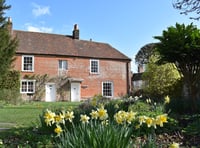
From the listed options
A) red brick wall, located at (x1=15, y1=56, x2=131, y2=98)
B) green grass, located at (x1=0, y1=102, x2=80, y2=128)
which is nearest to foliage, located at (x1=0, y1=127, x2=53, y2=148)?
green grass, located at (x1=0, y1=102, x2=80, y2=128)

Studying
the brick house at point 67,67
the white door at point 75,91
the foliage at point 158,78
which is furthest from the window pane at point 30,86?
the foliage at point 158,78

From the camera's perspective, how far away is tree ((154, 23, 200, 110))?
12.8m

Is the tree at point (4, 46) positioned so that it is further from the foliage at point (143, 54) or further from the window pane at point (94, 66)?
the foliage at point (143, 54)

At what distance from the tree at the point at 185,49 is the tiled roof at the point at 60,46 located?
26420mm

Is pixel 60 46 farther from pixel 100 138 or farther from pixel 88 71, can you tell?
pixel 100 138

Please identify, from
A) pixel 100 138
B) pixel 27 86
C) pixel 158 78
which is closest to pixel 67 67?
pixel 27 86

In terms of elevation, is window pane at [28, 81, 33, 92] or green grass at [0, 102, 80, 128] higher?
window pane at [28, 81, 33, 92]

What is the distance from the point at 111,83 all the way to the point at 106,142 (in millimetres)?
37979

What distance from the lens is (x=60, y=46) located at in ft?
133

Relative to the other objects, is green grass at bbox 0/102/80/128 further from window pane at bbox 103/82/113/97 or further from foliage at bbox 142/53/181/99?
window pane at bbox 103/82/113/97

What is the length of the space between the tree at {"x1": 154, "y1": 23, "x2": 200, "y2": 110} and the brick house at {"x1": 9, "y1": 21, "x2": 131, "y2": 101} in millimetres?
25948

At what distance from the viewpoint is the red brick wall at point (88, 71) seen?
37906 millimetres

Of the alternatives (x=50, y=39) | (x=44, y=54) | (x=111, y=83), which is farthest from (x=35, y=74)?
(x=111, y=83)

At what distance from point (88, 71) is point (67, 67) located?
2.93 metres
